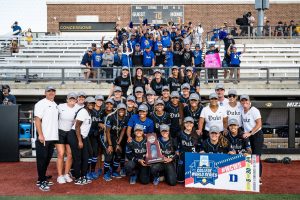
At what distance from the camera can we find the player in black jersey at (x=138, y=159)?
764 centimetres

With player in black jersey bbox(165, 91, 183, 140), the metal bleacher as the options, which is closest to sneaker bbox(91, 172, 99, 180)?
player in black jersey bbox(165, 91, 183, 140)

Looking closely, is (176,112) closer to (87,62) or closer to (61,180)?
(61,180)

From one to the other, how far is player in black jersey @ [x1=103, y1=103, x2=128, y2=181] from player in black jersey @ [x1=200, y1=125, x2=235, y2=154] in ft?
5.63

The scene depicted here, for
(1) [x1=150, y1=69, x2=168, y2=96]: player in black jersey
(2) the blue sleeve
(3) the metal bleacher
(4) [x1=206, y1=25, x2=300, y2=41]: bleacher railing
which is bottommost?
(2) the blue sleeve

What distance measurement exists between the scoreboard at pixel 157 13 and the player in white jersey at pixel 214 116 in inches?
1059

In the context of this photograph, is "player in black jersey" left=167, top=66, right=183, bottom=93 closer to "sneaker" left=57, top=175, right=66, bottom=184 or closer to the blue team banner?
the blue team banner

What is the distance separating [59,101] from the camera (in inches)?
591

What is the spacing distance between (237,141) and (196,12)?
96.3 feet

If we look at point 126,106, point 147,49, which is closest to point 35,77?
point 147,49

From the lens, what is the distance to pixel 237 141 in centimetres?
748

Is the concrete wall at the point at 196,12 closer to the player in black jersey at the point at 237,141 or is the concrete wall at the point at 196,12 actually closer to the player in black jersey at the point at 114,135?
the player in black jersey at the point at 114,135

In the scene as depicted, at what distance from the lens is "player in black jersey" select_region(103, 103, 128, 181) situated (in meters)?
7.94

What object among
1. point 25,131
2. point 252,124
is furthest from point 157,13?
point 252,124

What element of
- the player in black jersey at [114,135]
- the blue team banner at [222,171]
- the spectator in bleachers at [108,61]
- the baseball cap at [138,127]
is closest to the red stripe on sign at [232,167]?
the blue team banner at [222,171]
